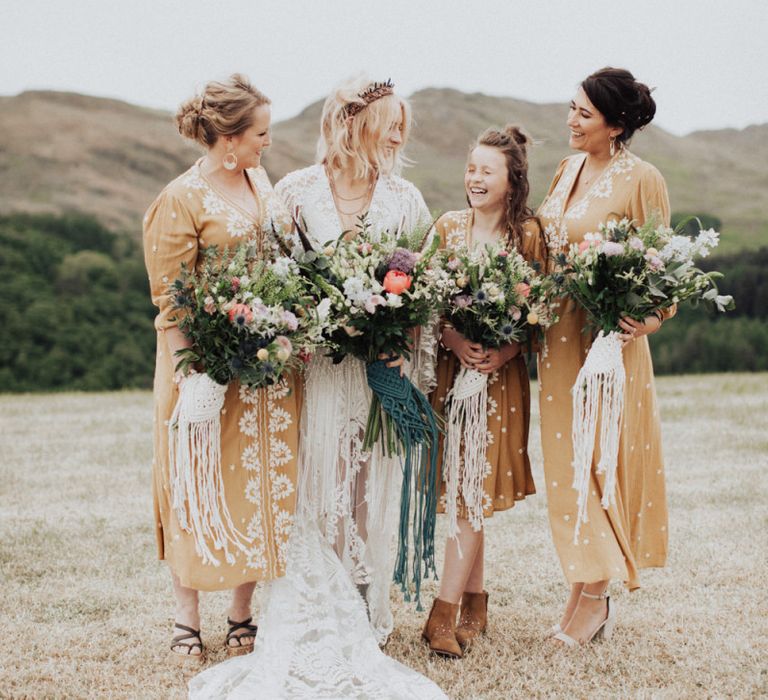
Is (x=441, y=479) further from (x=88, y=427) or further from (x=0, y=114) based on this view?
(x=0, y=114)

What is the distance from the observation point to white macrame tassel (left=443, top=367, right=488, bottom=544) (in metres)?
4.04

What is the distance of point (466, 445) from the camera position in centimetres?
406

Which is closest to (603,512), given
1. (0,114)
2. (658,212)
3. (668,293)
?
(668,293)

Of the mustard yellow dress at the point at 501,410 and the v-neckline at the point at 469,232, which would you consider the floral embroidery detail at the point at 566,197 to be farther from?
the v-neckline at the point at 469,232

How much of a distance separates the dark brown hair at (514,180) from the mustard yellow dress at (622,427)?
0.45 ft

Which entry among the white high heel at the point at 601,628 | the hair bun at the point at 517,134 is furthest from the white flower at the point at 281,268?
the white high heel at the point at 601,628

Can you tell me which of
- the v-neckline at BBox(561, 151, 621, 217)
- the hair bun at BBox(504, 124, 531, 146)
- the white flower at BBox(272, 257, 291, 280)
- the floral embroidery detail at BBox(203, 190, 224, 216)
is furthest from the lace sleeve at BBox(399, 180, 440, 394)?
the floral embroidery detail at BBox(203, 190, 224, 216)

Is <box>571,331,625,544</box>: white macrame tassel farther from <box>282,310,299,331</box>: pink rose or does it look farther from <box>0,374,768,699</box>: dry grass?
<box>282,310,299,331</box>: pink rose

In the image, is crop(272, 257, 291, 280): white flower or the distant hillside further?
the distant hillside

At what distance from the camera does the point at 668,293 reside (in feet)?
11.9

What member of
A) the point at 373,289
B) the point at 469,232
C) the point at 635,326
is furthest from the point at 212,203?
the point at 635,326

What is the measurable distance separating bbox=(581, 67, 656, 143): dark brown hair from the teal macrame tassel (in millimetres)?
1456

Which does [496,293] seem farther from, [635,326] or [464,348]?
[635,326]

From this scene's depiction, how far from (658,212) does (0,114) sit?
52.0m
